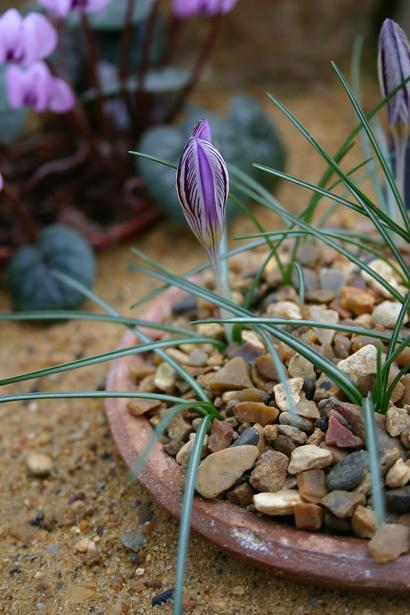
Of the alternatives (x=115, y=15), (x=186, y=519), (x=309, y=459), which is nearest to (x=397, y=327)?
(x=309, y=459)

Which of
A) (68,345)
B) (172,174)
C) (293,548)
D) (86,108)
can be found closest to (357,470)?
(293,548)

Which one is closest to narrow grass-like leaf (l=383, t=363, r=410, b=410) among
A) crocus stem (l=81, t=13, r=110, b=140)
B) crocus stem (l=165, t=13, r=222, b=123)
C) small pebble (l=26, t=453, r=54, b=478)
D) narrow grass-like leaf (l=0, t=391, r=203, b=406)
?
narrow grass-like leaf (l=0, t=391, r=203, b=406)

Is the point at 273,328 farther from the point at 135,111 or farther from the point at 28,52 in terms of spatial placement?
the point at 135,111

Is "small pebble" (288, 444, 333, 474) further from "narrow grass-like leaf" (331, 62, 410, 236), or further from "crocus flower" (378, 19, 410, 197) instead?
"crocus flower" (378, 19, 410, 197)

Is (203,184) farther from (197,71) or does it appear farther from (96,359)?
(197,71)

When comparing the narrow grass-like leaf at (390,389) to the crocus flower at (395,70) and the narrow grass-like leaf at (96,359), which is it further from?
the crocus flower at (395,70)

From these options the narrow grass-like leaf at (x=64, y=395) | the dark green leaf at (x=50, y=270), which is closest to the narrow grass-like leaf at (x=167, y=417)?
the narrow grass-like leaf at (x=64, y=395)
